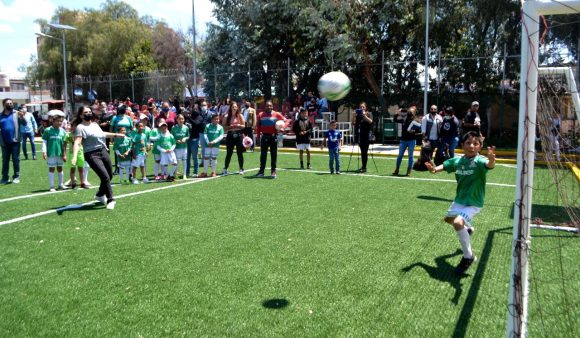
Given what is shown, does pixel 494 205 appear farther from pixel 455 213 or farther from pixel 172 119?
pixel 172 119

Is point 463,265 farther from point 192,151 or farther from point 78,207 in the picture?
point 192,151

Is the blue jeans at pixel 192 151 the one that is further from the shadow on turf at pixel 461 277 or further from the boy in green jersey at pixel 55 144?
the shadow on turf at pixel 461 277

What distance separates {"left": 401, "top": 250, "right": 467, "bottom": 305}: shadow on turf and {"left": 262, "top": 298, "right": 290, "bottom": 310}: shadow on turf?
1.61 metres

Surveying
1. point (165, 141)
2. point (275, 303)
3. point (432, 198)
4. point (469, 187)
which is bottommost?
point (275, 303)

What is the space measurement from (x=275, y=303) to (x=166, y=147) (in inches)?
335

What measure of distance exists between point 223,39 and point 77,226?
24846 millimetres

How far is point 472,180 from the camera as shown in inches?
227

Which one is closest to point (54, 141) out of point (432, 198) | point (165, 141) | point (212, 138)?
point (165, 141)

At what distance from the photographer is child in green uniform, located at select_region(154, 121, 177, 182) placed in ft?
40.4

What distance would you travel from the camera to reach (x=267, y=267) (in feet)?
18.5

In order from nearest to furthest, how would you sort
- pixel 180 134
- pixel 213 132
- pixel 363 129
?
1. pixel 180 134
2. pixel 213 132
3. pixel 363 129

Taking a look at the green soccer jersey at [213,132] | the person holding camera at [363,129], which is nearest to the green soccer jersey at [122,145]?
the green soccer jersey at [213,132]

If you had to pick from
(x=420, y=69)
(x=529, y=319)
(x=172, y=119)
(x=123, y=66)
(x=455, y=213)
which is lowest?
(x=529, y=319)

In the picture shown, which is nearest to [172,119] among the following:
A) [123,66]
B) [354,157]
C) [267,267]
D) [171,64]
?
[354,157]
